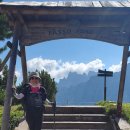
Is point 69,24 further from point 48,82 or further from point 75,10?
point 48,82

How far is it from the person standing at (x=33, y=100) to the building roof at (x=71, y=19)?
1757 millimetres

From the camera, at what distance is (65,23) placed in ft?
34.3

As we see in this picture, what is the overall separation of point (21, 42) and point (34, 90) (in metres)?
3.05

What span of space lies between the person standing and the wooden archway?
57cm

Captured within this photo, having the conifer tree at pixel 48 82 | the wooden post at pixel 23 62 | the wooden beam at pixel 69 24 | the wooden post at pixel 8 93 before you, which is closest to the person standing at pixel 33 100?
the wooden post at pixel 8 93

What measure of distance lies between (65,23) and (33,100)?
109 inches

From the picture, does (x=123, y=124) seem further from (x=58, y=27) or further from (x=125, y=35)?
(x=58, y=27)

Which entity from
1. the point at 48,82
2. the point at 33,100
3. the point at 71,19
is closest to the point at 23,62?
the point at 71,19

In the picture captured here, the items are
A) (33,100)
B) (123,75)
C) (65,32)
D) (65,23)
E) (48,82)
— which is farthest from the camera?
(48,82)

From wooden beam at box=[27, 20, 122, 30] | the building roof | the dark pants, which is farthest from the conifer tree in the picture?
the dark pants

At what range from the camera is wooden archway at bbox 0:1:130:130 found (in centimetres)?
930

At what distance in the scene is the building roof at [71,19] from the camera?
9328 millimetres

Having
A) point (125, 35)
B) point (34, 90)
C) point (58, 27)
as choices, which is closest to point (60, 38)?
point (58, 27)

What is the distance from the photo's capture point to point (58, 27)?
427 inches
